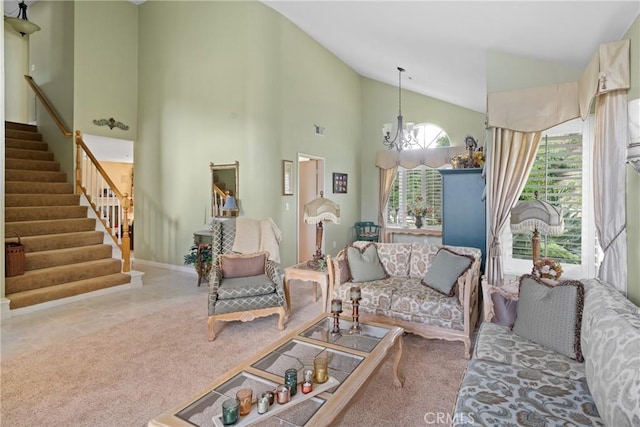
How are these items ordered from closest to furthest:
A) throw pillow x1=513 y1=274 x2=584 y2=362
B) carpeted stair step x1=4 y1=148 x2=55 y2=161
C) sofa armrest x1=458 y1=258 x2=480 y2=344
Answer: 1. throw pillow x1=513 y1=274 x2=584 y2=362
2. sofa armrest x1=458 y1=258 x2=480 y2=344
3. carpeted stair step x1=4 y1=148 x2=55 y2=161

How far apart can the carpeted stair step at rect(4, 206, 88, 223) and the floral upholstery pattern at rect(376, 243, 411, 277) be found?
4823mm

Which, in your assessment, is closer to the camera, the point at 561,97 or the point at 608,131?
the point at 608,131

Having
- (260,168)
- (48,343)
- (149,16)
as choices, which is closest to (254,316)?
(48,343)

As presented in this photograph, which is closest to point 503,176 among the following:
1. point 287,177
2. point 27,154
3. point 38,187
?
point 287,177

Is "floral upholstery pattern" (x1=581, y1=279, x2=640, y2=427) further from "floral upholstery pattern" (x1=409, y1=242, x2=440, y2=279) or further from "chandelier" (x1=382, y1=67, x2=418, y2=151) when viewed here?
"chandelier" (x1=382, y1=67, x2=418, y2=151)

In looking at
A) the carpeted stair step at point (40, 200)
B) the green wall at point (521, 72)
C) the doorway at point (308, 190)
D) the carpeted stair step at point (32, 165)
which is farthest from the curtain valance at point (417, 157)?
the carpeted stair step at point (32, 165)

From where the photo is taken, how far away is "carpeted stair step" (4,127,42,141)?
5.79 m

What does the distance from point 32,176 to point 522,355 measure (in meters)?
7.00

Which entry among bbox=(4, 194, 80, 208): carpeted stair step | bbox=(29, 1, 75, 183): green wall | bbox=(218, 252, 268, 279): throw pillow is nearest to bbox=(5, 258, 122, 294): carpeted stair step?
bbox=(4, 194, 80, 208): carpeted stair step

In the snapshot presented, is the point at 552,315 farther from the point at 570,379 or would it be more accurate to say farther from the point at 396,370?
the point at 396,370

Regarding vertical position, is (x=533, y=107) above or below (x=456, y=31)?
below

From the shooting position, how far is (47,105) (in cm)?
595

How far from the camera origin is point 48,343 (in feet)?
10.1

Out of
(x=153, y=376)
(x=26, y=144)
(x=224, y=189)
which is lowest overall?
(x=153, y=376)
